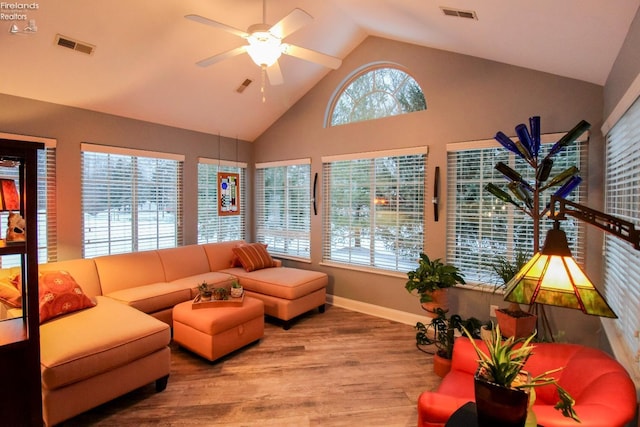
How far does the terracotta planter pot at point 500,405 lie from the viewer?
1.06 m

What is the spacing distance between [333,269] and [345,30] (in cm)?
317

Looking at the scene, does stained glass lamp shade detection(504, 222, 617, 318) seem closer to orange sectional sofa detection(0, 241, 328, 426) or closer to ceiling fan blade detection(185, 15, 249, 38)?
ceiling fan blade detection(185, 15, 249, 38)

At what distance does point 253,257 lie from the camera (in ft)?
14.4

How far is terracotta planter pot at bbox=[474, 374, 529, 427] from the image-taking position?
3.49 ft

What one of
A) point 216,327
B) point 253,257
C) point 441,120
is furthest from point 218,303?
point 441,120

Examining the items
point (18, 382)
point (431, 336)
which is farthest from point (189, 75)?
point (431, 336)

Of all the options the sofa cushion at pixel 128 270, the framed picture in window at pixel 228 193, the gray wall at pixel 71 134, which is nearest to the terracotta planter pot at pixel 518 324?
the sofa cushion at pixel 128 270

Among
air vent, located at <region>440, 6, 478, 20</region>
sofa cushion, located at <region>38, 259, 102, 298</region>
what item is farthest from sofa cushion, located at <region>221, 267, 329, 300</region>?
air vent, located at <region>440, 6, 478, 20</region>

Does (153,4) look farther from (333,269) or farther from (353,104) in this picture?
(333,269)

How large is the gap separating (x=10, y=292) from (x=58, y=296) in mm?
302

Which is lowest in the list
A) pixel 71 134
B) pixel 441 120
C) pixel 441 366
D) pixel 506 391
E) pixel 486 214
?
pixel 441 366

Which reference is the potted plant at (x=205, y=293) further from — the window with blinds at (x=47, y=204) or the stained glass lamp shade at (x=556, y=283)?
the stained glass lamp shade at (x=556, y=283)

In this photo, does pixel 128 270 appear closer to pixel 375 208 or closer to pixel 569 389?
pixel 375 208

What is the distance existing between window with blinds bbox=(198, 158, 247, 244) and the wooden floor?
2.12 meters
